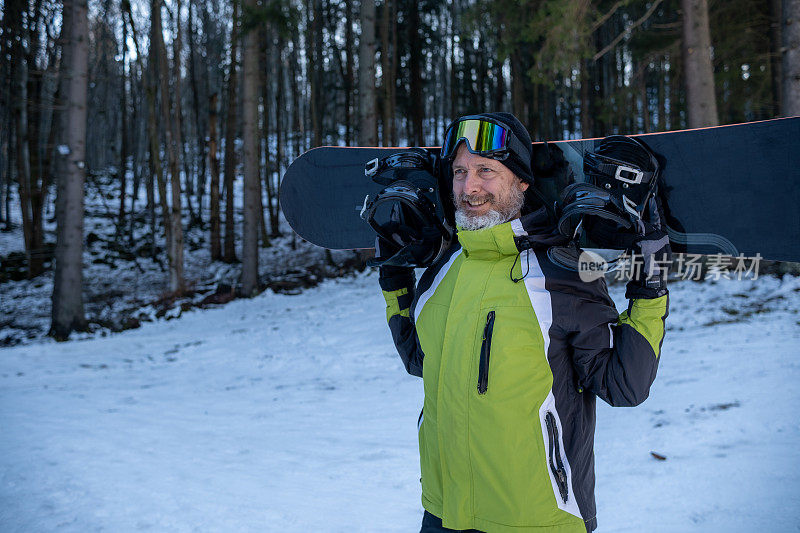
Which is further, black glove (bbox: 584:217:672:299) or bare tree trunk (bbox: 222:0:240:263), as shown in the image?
bare tree trunk (bbox: 222:0:240:263)

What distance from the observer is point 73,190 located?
827cm

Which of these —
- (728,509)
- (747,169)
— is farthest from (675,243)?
(728,509)

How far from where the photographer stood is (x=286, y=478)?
3.50 metres

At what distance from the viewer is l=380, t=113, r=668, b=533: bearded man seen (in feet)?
5.05

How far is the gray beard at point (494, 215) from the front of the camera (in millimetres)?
1800

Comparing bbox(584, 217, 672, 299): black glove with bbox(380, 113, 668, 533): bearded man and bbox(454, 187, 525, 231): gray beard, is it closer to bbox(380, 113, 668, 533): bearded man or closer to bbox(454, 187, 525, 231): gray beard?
bbox(380, 113, 668, 533): bearded man

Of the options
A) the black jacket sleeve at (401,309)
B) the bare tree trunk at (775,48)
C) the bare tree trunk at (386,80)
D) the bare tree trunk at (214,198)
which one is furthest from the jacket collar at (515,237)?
the bare tree trunk at (214,198)

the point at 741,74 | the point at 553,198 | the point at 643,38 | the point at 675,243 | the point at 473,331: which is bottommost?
the point at 473,331

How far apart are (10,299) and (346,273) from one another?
7815 mm

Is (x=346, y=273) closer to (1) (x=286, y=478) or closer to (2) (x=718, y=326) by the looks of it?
(2) (x=718, y=326)

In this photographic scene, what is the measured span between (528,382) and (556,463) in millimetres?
237

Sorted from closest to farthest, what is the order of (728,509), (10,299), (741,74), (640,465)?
(728,509), (640,465), (741,74), (10,299)

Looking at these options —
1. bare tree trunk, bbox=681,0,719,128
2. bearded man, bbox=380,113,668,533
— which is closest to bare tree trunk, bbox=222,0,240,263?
bare tree trunk, bbox=681,0,719,128

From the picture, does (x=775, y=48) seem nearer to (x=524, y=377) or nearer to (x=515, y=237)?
(x=515, y=237)
